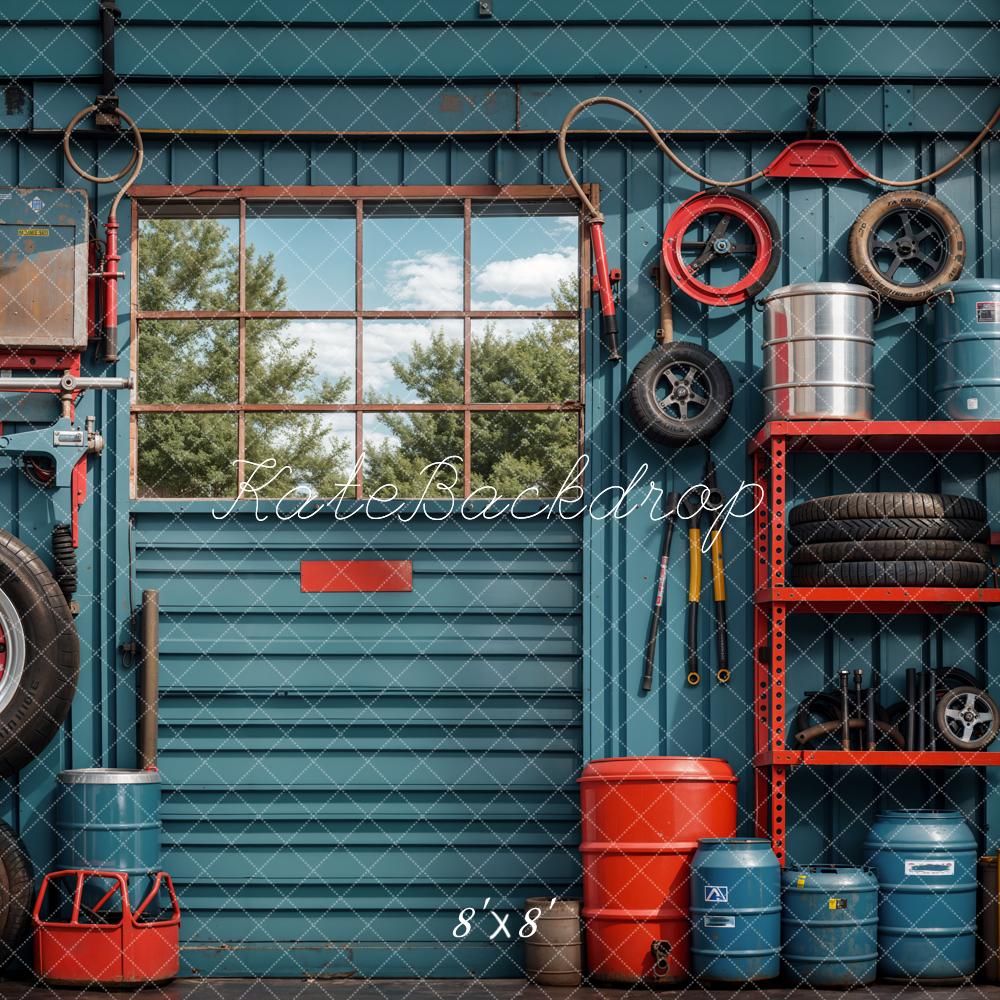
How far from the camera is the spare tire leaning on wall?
8.09 metres

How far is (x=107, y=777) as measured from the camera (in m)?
7.87

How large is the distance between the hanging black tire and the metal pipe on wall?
3127 mm

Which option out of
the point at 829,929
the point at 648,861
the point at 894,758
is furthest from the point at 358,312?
the point at 829,929

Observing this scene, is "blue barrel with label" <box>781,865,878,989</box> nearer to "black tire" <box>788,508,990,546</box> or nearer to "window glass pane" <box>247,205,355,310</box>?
"black tire" <box>788,508,990,546</box>

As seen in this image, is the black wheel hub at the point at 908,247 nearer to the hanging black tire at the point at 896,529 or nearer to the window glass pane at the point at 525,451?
the hanging black tire at the point at 896,529

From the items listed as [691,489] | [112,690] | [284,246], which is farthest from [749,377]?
[112,690]

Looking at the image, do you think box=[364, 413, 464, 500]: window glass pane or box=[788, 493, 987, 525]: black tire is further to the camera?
box=[364, 413, 464, 500]: window glass pane

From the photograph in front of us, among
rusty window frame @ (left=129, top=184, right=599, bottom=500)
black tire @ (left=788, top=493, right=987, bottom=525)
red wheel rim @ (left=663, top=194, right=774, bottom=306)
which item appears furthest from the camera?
rusty window frame @ (left=129, top=184, right=599, bottom=500)

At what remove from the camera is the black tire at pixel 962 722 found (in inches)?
313

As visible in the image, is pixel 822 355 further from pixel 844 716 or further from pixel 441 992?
pixel 441 992

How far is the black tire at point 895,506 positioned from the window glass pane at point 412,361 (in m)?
1.90

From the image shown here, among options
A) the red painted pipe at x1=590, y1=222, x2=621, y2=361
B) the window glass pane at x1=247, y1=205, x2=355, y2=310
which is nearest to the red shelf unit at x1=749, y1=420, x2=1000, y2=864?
the red painted pipe at x1=590, y1=222, x2=621, y2=361

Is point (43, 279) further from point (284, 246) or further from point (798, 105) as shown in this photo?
point (798, 105)

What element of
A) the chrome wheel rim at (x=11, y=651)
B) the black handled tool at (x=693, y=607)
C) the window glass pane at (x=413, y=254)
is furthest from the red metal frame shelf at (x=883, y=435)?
the chrome wheel rim at (x=11, y=651)
